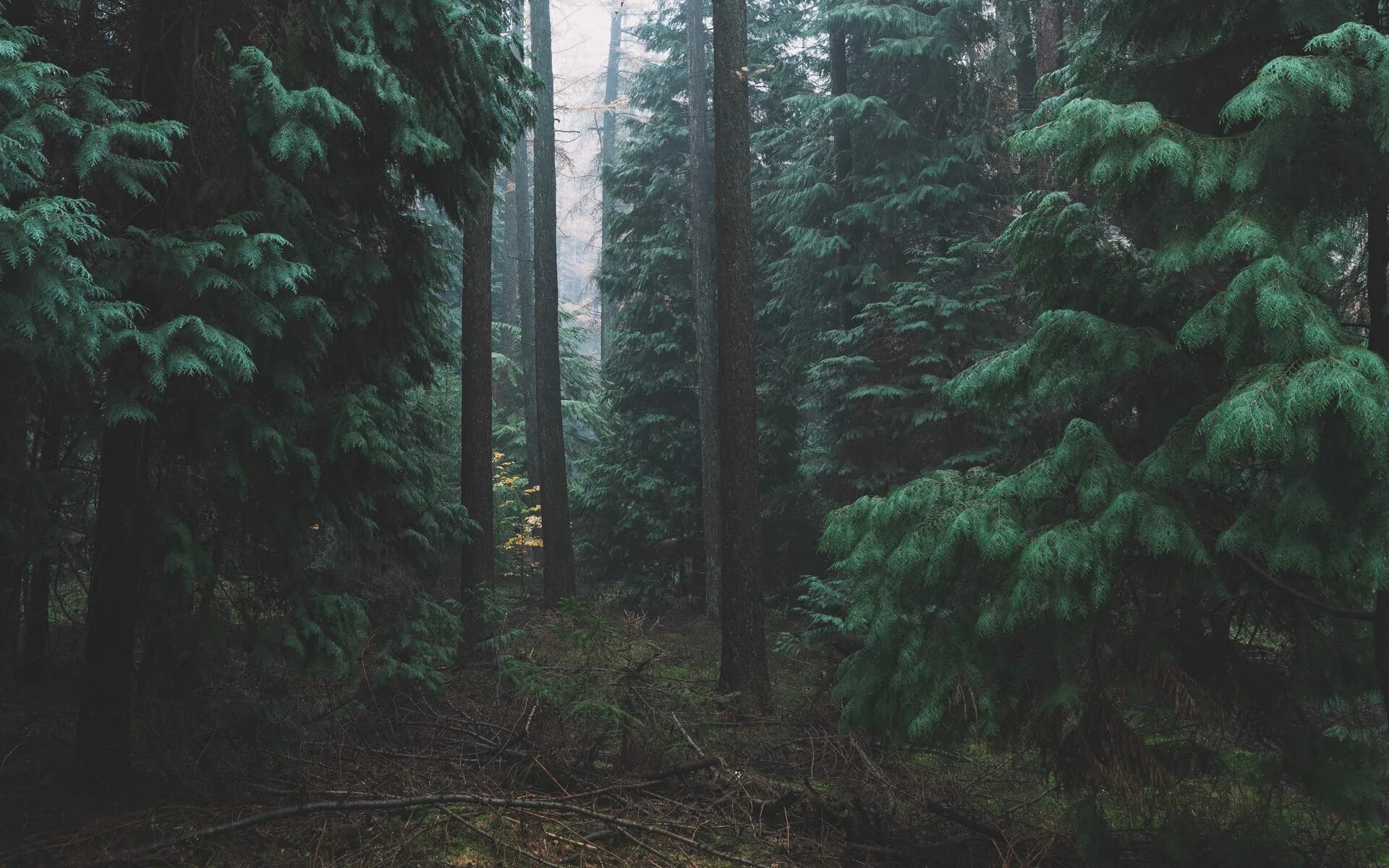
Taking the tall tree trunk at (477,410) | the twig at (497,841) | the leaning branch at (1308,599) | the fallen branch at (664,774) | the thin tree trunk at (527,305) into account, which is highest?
the thin tree trunk at (527,305)

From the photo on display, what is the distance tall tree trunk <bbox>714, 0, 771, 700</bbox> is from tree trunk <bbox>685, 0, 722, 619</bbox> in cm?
514

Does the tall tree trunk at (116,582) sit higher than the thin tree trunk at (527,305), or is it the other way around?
the thin tree trunk at (527,305)

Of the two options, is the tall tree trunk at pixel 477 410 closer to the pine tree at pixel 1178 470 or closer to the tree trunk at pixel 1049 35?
the pine tree at pixel 1178 470

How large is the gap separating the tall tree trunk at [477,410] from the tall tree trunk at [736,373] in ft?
8.77

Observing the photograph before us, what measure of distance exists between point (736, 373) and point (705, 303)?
633 cm

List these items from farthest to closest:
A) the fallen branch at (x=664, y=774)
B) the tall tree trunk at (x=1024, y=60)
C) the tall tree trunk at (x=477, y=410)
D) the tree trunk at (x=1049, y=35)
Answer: the tall tree trunk at (x=1024, y=60) → the tree trunk at (x=1049, y=35) → the tall tree trunk at (x=477, y=410) → the fallen branch at (x=664, y=774)

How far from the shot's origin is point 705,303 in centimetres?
1584

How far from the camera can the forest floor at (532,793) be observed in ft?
15.6

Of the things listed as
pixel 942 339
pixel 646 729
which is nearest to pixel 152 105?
pixel 646 729

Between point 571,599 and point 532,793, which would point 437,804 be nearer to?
point 532,793

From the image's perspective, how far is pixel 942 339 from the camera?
1212 centimetres

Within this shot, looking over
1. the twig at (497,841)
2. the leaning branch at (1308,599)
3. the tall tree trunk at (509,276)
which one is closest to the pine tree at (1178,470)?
the leaning branch at (1308,599)

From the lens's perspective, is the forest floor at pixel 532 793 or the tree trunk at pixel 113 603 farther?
the tree trunk at pixel 113 603

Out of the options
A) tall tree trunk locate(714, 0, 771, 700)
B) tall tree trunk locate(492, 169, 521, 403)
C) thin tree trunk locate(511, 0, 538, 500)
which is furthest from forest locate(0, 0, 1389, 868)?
tall tree trunk locate(492, 169, 521, 403)
